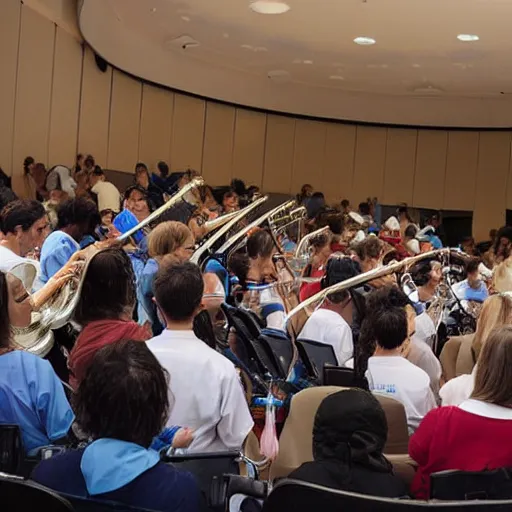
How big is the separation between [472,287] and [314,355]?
99.2 inches

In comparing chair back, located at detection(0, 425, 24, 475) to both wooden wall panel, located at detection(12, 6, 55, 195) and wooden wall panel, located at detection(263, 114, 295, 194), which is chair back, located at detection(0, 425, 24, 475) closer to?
wooden wall panel, located at detection(12, 6, 55, 195)

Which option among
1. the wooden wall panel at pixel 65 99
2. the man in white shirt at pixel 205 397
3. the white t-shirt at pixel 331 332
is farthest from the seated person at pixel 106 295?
the wooden wall panel at pixel 65 99

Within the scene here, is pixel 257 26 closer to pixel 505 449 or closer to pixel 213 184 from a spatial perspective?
pixel 213 184

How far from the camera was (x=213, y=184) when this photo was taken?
14203 mm

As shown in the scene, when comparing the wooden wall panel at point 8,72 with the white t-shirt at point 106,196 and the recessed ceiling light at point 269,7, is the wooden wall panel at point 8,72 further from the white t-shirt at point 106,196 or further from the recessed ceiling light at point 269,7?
the recessed ceiling light at point 269,7

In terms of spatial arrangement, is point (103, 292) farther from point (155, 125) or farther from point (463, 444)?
point (155, 125)

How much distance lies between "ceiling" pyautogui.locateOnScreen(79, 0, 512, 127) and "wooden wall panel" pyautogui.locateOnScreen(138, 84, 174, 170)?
0.78 ft

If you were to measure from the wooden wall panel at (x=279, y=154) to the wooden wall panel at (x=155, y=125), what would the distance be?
269 centimetres

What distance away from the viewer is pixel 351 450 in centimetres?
196

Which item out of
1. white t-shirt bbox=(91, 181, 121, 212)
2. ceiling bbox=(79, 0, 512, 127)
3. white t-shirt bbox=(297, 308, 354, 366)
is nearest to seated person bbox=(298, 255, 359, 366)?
white t-shirt bbox=(297, 308, 354, 366)

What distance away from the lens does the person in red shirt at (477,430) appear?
2.29 metres

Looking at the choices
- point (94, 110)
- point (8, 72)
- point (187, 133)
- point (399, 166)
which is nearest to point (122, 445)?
point (8, 72)

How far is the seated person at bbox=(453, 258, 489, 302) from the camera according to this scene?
5738 mm

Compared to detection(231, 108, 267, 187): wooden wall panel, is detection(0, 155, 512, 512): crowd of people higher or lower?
lower
